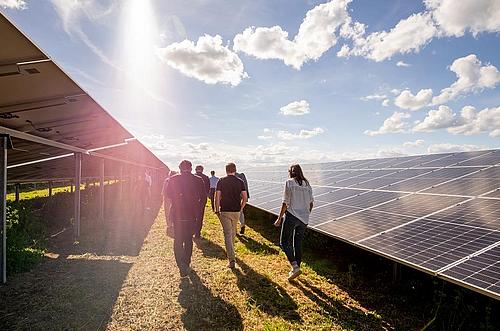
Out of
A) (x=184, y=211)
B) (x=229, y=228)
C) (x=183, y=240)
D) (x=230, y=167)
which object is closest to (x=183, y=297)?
(x=183, y=240)

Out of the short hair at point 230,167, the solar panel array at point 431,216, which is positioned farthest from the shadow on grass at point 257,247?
the short hair at point 230,167

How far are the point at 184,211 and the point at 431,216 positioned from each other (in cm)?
500

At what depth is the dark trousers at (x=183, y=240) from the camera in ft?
20.4

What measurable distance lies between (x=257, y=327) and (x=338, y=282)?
253 cm

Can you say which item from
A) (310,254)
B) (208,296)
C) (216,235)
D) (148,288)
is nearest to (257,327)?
(208,296)

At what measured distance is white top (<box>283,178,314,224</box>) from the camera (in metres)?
5.93

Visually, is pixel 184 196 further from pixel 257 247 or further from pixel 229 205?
pixel 257 247

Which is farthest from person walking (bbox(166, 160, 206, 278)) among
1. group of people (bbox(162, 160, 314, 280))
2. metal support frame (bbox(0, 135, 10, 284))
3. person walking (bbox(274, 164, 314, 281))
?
metal support frame (bbox(0, 135, 10, 284))

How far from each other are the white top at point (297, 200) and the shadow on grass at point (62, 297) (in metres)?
3.53

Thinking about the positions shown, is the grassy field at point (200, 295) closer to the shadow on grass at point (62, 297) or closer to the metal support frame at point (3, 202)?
the shadow on grass at point (62, 297)

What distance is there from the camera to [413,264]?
14.6 feet

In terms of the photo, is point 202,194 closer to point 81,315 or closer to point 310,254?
point 81,315

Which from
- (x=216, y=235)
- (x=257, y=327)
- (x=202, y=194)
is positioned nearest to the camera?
(x=257, y=327)

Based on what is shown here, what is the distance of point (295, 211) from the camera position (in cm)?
593
